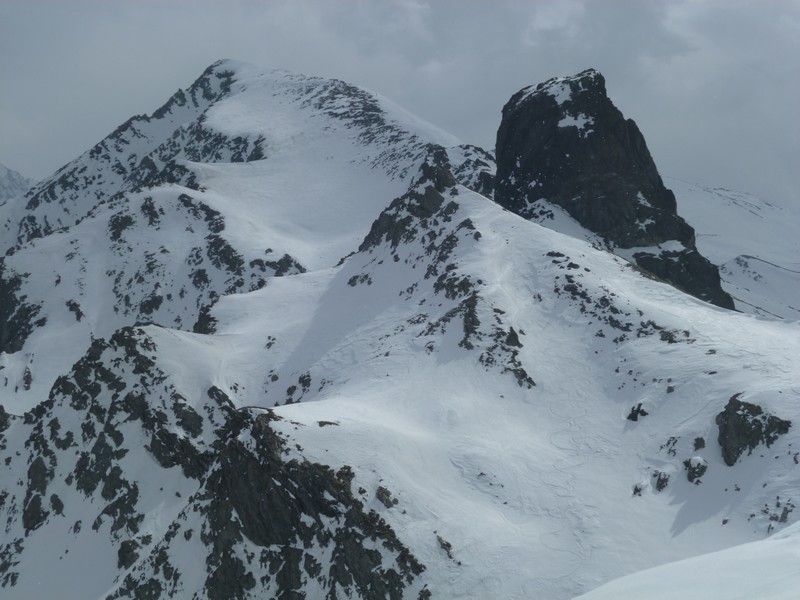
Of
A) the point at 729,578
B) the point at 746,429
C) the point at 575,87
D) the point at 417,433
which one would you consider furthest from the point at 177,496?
the point at 575,87

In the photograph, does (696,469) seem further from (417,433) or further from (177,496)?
(177,496)

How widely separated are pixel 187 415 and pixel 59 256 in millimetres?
71830

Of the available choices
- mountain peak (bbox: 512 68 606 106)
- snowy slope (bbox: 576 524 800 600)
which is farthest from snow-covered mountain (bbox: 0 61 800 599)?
snowy slope (bbox: 576 524 800 600)

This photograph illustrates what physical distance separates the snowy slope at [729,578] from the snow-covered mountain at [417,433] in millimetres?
26595

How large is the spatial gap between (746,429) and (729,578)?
3654 cm

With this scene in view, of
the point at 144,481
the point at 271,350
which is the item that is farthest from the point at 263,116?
the point at 144,481

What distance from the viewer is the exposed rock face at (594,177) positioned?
9750cm

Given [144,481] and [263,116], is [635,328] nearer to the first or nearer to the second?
[144,481]

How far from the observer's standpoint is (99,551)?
6369cm

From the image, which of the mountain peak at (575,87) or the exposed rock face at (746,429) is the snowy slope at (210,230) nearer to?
the mountain peak at (575,87)

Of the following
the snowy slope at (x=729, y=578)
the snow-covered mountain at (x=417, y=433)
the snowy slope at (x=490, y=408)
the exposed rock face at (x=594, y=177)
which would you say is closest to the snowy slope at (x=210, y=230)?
the snow-covered mountain at (x=417, y=433)

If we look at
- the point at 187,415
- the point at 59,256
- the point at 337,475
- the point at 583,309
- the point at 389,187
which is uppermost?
the point at 389,187

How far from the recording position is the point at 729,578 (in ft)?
56.8

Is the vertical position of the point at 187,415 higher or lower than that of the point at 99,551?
higher
